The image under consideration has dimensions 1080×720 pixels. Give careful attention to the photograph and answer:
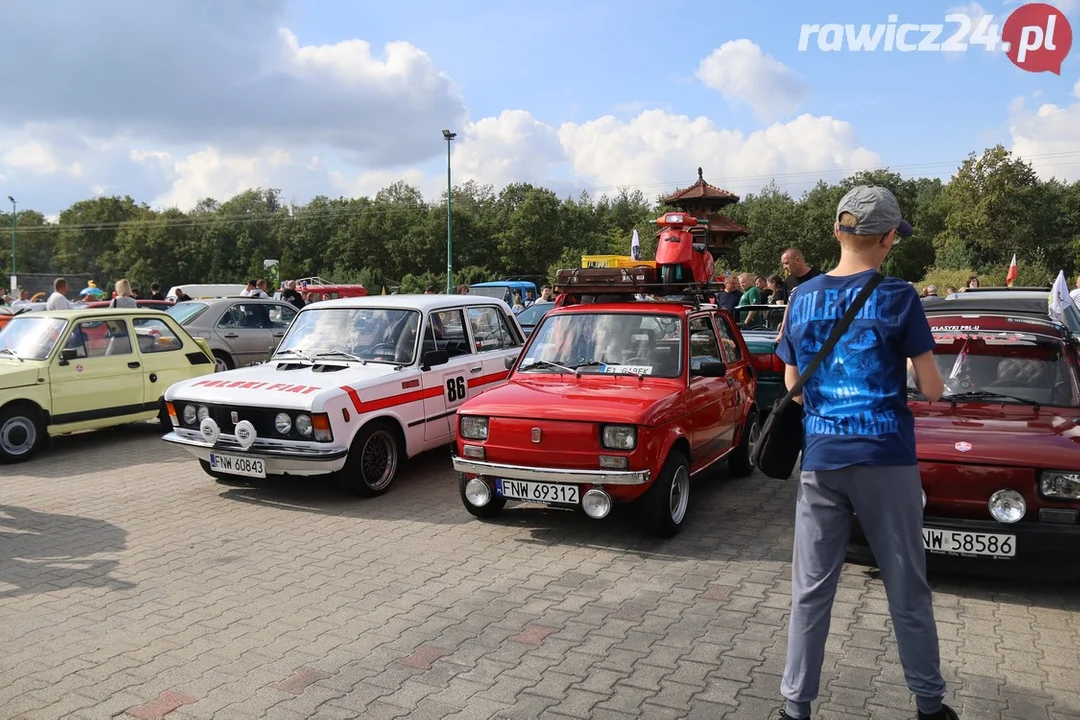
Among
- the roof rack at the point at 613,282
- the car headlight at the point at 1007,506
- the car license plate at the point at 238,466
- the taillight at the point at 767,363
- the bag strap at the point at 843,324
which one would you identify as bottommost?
the car license plate at the point at 238,466

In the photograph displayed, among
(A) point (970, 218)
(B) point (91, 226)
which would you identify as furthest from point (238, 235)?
(A) point (970, 218)

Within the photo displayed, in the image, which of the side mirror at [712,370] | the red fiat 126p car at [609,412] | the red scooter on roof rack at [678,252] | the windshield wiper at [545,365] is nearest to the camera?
the red fiat 126p car at [609,412]

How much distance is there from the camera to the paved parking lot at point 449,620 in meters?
3.80

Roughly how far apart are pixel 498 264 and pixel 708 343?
57520 mm

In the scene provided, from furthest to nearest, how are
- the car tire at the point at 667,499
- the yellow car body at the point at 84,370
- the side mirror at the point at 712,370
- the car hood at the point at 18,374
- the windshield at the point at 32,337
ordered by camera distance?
the windshield at the point at 32,337 → the yellow car body at the point at 84,370 → the car hood at the point at 18,374 → the side mirror at the point at 712,370 → the car tire at the point at 667,499

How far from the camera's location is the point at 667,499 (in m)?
6.01

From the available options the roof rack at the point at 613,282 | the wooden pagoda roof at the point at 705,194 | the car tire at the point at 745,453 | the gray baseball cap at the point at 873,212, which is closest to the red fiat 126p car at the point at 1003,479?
the gray baseball cap at the point at 873,212

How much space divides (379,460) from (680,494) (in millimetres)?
2885

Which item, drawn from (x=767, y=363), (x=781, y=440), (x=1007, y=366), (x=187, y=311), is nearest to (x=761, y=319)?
(x=767, y=363)

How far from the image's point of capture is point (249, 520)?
6.90 metres

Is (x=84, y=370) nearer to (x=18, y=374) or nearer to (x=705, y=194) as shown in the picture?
(x=18, y=374)

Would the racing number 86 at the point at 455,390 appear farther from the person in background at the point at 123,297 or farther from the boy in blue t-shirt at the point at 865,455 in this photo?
the person in background at the point at 123,297

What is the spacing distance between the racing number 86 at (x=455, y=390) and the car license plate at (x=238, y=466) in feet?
6.56

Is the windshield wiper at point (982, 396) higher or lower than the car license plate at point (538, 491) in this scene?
higher
